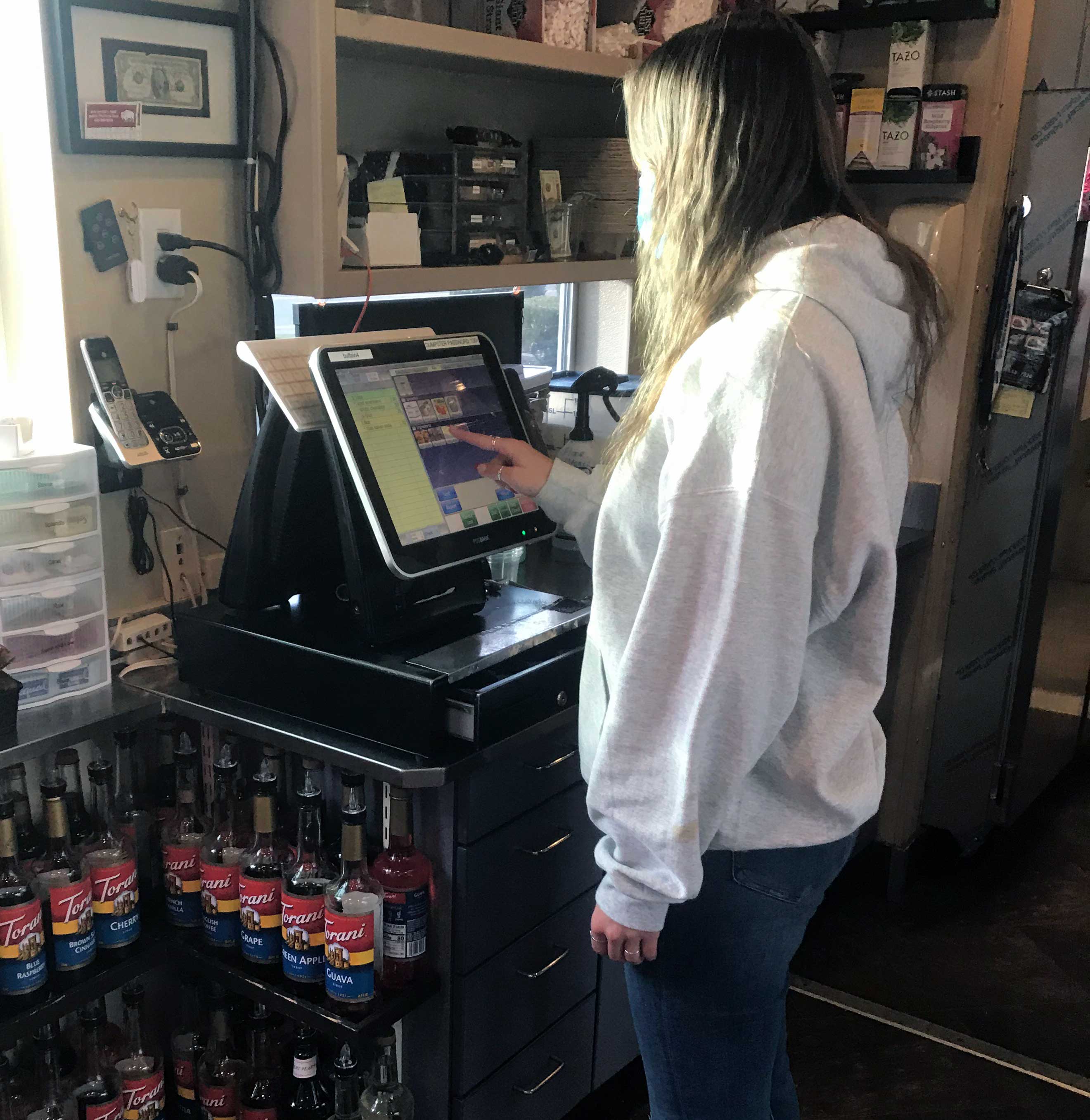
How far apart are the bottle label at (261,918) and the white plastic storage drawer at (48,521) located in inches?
21.0

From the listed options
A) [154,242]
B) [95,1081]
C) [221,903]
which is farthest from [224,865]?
[154,242]

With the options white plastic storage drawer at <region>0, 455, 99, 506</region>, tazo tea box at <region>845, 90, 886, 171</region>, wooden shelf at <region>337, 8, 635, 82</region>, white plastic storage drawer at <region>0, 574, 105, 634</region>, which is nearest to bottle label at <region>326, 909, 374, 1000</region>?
white plastic storage drawer at <region>0, 574, 105, 634</region>

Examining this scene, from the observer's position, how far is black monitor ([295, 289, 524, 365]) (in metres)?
1.88

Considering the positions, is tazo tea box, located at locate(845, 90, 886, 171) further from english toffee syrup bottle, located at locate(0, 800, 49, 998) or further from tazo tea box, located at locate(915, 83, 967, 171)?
english toffee syrup bottle, located at locate(0, 800, 49, 998)

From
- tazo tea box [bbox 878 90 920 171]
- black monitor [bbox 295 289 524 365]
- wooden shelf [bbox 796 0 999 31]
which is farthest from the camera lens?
tazo tea box [bbox 878 90 920 171]

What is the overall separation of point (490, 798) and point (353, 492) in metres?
0.44

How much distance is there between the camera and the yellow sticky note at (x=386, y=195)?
1.89 meters

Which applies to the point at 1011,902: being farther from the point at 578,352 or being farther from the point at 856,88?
the point at 856,88

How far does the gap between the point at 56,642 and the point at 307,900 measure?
0.49 metres

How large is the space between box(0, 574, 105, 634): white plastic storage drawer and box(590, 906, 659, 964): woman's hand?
0.88 meters

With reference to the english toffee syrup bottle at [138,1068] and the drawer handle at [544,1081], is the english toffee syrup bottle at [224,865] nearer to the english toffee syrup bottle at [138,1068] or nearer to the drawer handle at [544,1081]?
the english toffee syrup bottle at [138,1068]

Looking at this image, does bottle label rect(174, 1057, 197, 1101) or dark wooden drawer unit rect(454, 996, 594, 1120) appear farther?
bottle label rect(174, 1057, 197, 1101)

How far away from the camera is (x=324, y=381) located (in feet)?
4.74

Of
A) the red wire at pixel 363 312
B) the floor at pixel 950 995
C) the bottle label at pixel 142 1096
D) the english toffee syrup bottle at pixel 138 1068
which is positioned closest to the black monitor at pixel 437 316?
the red wire at pixel 363 312
